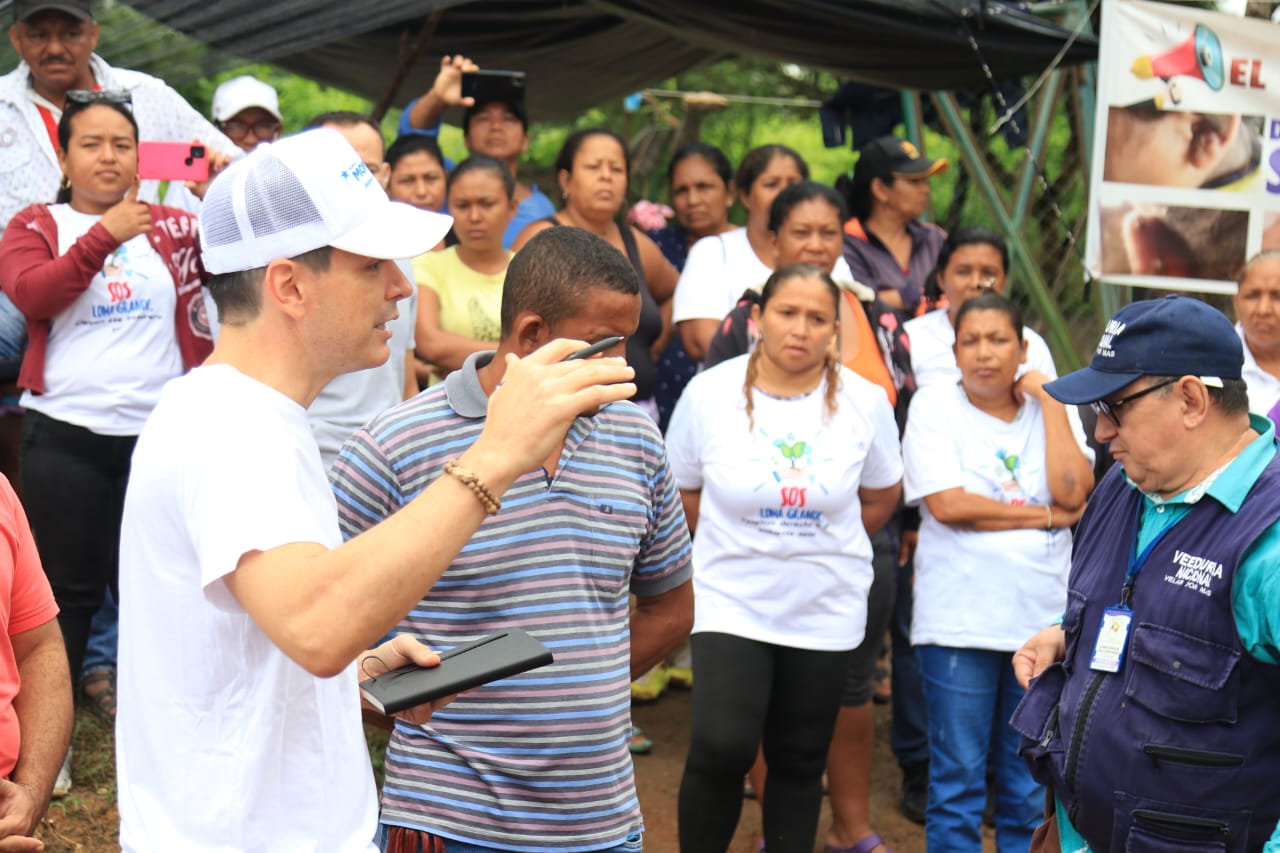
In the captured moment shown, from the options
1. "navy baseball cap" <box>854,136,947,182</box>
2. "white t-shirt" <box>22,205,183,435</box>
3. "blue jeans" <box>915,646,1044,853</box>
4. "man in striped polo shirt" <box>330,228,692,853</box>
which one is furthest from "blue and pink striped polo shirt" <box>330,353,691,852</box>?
"navy baseball cap" <box>854,136,947,182</box>

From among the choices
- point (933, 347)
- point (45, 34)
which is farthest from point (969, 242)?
point (45, 34)

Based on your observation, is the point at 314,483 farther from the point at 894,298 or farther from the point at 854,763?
the point at 894,298

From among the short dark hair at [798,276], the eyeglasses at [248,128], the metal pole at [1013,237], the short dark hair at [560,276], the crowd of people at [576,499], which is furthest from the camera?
the metal pole at [1013,237]

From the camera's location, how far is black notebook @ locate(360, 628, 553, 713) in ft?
6.89

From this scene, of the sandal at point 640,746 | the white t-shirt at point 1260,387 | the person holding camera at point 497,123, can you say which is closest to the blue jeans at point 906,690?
the sandal at point 640,746

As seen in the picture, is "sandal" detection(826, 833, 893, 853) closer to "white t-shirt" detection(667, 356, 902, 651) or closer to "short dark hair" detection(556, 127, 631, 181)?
"white t-shirt" detection(667, 356, 902, 651)

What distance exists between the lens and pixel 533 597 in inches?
103

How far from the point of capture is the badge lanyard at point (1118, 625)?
276 cm

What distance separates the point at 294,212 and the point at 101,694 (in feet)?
11.6

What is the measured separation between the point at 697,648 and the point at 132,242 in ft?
7.83

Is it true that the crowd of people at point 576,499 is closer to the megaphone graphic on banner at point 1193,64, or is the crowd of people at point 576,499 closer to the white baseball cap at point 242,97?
the white baseball cap at point 242,97

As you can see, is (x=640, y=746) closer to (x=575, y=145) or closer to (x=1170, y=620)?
(x=575, y=145)

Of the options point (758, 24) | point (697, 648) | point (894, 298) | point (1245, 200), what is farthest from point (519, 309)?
point (1245, 200)

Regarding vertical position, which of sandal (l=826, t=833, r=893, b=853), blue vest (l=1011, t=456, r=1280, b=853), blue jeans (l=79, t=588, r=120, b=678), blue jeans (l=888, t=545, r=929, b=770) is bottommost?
sandal (l=826, t=833, r=893, b=853)
